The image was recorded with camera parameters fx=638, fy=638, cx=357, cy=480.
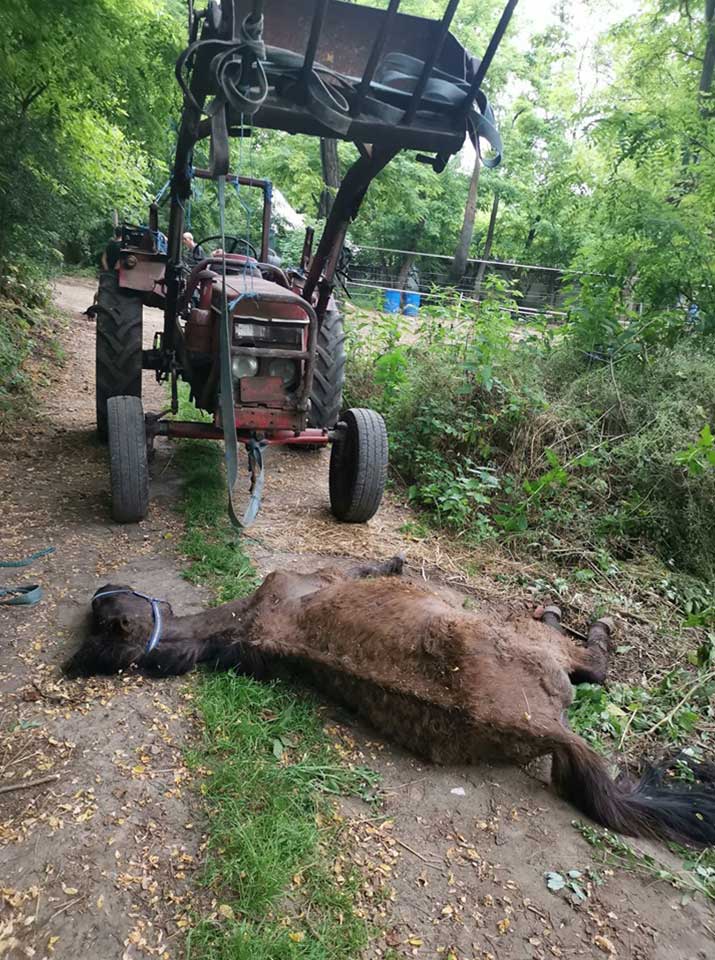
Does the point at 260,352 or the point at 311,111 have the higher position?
the point at 311,111

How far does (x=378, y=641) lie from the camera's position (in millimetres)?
2732

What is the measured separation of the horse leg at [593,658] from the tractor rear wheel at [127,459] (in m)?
2.91

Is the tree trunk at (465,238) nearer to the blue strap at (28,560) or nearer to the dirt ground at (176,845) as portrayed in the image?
the blue strap at (28,560)

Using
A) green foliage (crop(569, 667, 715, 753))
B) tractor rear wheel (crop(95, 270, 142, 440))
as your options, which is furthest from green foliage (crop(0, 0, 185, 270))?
A: green foliage (crop(569, 667, 715, 753))

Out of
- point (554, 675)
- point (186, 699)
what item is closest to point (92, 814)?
point (186, 699)

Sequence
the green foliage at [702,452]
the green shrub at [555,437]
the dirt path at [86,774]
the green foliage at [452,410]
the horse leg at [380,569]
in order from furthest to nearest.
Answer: the green foliage at [452,410] < the green shrub at [555,437] < the green foliage at [702,452] < the horse leg at [380,569] < the dirt path at [86,774]

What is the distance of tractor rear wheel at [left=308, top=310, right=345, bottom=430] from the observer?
5.65 metres

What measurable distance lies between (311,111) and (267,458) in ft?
13.1

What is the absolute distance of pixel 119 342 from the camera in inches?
213

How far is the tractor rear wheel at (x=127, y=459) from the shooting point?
4227mm

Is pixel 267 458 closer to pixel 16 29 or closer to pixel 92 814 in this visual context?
pixel 16 29

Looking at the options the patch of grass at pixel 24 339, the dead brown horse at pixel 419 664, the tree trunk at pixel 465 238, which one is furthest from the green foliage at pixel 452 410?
the tree trunk at pixel 465 238

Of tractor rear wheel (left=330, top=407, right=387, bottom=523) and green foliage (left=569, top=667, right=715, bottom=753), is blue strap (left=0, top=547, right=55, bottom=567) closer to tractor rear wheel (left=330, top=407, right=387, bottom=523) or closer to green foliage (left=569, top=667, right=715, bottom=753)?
tractor rear wheel (left=330, top=407, right=387, bottom=523)

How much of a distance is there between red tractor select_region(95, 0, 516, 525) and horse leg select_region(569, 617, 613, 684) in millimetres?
1857
